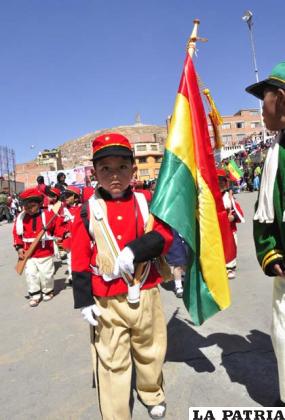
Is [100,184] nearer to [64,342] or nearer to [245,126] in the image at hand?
[64,342]

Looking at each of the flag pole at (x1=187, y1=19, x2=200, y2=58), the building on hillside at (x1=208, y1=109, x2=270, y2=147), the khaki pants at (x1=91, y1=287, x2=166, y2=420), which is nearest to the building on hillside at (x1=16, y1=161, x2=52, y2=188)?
the building on hillside at (x1=208, y1=109, x2=270, y2=147)

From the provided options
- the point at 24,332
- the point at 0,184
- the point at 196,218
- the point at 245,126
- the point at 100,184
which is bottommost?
the point at 24,332

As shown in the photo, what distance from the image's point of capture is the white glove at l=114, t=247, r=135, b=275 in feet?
7.48

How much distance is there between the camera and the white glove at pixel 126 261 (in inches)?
89.8

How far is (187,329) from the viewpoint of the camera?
13.1ft

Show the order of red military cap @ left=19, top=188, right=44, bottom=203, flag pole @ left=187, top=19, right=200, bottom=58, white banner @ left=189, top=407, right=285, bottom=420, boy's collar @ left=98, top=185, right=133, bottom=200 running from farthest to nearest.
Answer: red military cap @ left=19, top=188, right=44, bottom=203 < flag pole @ left=187, top=19, right=200, bottom=58 < boy's collar @ left=98, top=185, right=133, bottom=200 < white banner @ left=189, top=407, right=285, bottom=420

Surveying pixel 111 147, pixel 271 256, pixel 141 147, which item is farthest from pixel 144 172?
pixel 271 256

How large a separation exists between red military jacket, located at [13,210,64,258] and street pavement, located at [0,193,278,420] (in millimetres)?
978

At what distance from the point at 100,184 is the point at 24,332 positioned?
2895 mm

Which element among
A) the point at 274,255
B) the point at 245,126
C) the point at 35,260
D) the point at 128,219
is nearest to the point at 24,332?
the point at 35,260

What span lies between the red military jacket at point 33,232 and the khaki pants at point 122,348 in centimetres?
351

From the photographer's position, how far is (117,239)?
2.45 meters

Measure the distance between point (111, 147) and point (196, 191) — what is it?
70 centimetres

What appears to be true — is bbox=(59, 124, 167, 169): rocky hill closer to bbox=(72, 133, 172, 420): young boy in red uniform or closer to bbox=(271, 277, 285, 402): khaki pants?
bbox=(72, 133, 172, 420): young boy in red uniform
